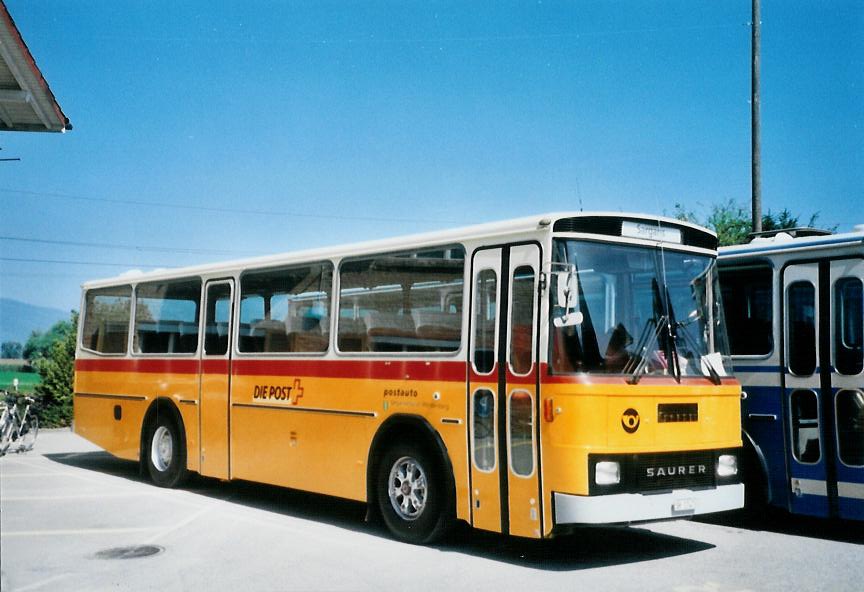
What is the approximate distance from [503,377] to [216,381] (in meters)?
5.27

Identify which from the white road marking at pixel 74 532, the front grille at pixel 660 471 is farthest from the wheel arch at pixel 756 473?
the white road marking at pixel 74 532

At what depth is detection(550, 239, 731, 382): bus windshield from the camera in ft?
26.0

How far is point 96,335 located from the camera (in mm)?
15297

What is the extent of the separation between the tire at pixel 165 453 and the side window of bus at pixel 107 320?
1503 millimetres

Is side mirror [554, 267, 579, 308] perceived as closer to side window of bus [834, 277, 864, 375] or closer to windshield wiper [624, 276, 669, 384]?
windshield wiper [624, 276, 669, 384]

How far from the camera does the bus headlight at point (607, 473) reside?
772cm

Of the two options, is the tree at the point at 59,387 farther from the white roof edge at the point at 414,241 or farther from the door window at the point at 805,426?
the door window at the point at 805,426

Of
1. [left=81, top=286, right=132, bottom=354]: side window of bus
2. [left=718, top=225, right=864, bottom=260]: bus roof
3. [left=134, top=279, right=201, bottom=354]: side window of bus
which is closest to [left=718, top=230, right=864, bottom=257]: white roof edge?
[left=718, top=225, right=864, bottom=260]: bus roof

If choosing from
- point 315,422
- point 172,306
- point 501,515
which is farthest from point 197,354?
point 501,515

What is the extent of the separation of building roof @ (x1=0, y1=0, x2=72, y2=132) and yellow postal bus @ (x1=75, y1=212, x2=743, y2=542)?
3.30m

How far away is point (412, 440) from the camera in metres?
9.31

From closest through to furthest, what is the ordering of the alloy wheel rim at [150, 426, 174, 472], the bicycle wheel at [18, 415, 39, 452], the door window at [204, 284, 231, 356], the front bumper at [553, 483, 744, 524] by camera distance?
1. the front bumper at [553, 483, 744, 524]
2. the door window at [204, 284, 231, 356]
3. the alloy wheel rim at [150, 426, 174, 472]
4. the bicycle wheel at [18, 415, 39, 452]

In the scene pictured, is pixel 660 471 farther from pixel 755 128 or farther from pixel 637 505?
pixel 755 128

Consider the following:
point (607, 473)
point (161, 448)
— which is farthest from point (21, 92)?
point (607, 473)
